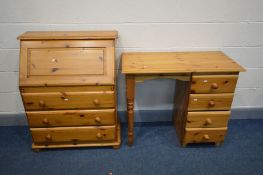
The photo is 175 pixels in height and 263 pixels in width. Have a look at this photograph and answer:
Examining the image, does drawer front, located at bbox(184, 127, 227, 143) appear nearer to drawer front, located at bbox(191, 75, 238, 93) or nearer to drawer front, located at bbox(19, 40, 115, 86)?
drawer front, located at bbox(191, 75, 238, 93)

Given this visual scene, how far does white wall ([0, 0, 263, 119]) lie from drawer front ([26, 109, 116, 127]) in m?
0.51

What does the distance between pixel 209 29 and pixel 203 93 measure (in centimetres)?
68

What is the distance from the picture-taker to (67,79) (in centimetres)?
176

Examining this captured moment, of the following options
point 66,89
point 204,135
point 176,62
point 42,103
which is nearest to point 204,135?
point 204,135

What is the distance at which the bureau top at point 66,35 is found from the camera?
182 cm

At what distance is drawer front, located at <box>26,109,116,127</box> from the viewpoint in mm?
1887

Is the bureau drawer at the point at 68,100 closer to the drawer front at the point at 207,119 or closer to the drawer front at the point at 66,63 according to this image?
the drawer front at the point at 66,63

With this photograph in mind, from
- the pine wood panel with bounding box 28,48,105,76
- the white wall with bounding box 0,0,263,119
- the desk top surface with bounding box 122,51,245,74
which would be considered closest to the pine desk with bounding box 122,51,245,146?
the desk top surface with bounding box 122,51,245,74

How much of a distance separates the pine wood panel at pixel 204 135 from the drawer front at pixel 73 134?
685 millimetres

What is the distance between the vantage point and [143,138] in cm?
226

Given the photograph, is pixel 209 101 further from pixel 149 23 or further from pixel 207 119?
pixel 149 23

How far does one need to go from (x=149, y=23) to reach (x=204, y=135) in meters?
1.16

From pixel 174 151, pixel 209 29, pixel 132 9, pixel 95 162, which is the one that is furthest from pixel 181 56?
pixel 95 162

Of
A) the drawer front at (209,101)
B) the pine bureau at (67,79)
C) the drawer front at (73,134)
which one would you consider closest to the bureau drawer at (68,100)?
the pine bureau at (67,79)
